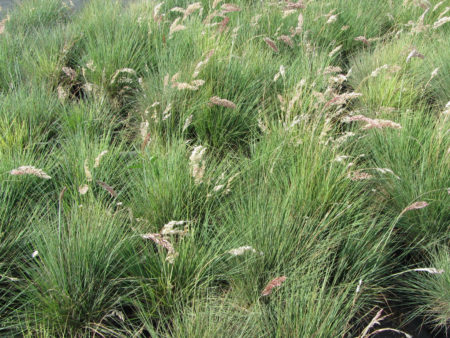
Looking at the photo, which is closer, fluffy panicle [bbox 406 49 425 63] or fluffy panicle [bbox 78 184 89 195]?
fluffy panicle [bbox 78 184 89 195]

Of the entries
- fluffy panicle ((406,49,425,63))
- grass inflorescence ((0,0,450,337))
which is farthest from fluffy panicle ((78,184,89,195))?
fluffy panicle ((406,49,425,63))

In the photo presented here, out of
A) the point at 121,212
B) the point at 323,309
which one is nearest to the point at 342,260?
the point at 323,309

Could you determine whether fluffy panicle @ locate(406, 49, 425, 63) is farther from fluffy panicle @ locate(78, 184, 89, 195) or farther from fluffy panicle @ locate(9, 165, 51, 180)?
fluffy panicle @ locate(9, 165, 51, 180)

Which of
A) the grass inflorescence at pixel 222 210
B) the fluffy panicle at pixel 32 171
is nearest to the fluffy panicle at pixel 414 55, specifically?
the grass inflorescence at pixel 222 210

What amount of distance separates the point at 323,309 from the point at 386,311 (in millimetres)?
511

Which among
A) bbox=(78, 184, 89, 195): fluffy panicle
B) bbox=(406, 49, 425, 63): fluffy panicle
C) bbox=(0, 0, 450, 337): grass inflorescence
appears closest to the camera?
bbox=(0, 0, 450, 337): grass inflorescence

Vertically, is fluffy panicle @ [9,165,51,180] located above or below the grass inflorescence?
above

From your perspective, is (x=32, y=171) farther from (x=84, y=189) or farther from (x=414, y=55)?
(x=414, y=55)

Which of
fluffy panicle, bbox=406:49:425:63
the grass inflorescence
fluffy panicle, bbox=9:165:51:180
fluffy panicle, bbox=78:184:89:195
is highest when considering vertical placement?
fluffy panicle, bbox=406:49:425:63

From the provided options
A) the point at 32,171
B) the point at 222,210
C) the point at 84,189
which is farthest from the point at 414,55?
the point at 32,171

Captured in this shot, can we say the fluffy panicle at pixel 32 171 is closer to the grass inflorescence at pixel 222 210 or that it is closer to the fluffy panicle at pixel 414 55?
the grass inflorescence at pixel 222 210

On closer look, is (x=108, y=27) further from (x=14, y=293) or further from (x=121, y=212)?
(x=14, y=293)

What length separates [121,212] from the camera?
203 centimetres

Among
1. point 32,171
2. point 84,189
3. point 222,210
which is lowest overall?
point 222,210
